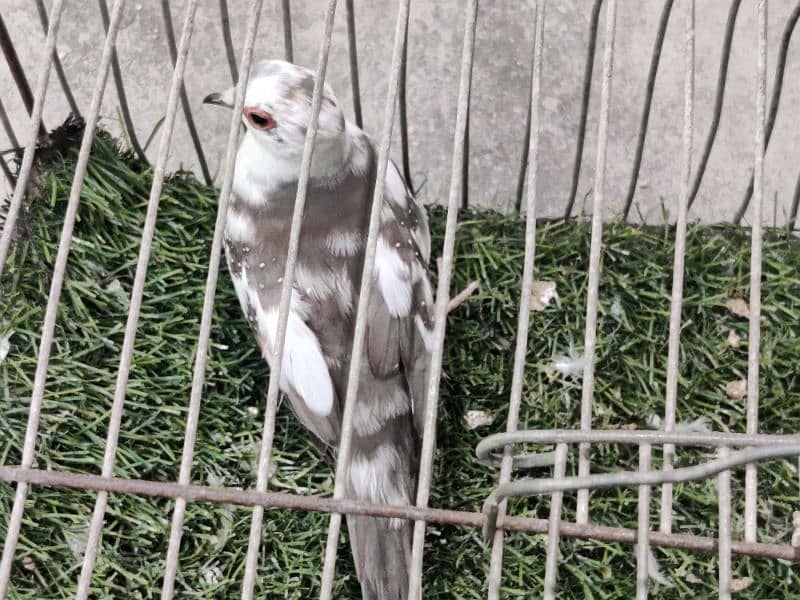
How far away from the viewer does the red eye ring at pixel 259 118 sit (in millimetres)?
2039

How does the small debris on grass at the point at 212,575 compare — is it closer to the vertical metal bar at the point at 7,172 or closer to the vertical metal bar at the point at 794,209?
the vertical metal bar at the point at 7,172

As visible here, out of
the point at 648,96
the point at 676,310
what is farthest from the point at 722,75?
the point at 676,310

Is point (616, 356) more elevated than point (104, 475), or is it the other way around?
point (616, 356)

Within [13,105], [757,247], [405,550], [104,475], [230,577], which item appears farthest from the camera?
[13,105]

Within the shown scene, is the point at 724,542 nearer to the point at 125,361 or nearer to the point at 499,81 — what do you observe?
the point at 125,361

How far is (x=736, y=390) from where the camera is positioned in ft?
8.56

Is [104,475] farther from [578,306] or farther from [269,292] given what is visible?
[578,306]

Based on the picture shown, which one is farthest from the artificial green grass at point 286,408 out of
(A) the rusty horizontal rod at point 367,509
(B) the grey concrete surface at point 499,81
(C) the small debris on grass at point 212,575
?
(A) the rusty horizontal rod at point 367,509

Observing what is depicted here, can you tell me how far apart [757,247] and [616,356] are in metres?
1.04

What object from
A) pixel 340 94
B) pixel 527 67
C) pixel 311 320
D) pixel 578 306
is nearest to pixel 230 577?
pixel 311 320

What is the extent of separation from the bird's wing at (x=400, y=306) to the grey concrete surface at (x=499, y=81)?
60 centimetres

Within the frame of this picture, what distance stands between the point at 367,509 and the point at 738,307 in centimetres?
165

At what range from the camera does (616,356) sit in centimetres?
263

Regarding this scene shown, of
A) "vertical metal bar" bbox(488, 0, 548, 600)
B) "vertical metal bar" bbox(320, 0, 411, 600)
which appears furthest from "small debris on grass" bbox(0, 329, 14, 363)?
"vertical metal bar" bbox(488, 0, 548, 600)
